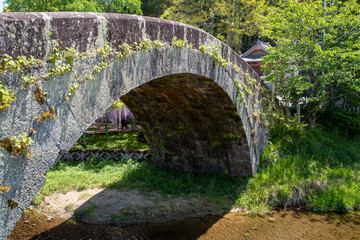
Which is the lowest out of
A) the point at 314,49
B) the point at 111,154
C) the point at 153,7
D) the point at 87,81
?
the point at 111,154

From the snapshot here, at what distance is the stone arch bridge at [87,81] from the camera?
2.15 meters

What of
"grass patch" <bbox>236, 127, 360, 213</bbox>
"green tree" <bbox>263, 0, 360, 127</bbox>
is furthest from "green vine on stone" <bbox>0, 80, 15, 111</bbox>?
"green tree" <bbox>263, 0, 360, 127</bbox>

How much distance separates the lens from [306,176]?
7363 mm

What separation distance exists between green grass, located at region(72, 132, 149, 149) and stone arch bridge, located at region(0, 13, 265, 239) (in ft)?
16.9

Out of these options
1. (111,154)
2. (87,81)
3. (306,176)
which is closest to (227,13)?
(111,154)

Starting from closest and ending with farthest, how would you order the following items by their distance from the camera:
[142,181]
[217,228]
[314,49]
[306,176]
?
[217,228]
[306,176]
[314,49]
[142,181]

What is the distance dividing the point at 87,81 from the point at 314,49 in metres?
6.75

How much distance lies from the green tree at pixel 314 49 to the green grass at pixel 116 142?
563 cm

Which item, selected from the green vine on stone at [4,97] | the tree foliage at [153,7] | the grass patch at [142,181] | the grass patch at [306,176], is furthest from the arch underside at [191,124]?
the tree foliage at [153,7]

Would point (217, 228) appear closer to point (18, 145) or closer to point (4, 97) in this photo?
point (18, 145)

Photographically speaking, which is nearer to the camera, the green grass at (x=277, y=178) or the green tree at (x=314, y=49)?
the green grass at (x=277, y=178)

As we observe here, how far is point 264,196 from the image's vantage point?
6977 mm

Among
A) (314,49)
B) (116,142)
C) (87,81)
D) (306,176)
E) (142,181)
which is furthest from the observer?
(116,142)

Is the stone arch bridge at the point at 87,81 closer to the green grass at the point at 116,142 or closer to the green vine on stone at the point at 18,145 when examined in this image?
the green vine on stone at the point at 18,145
